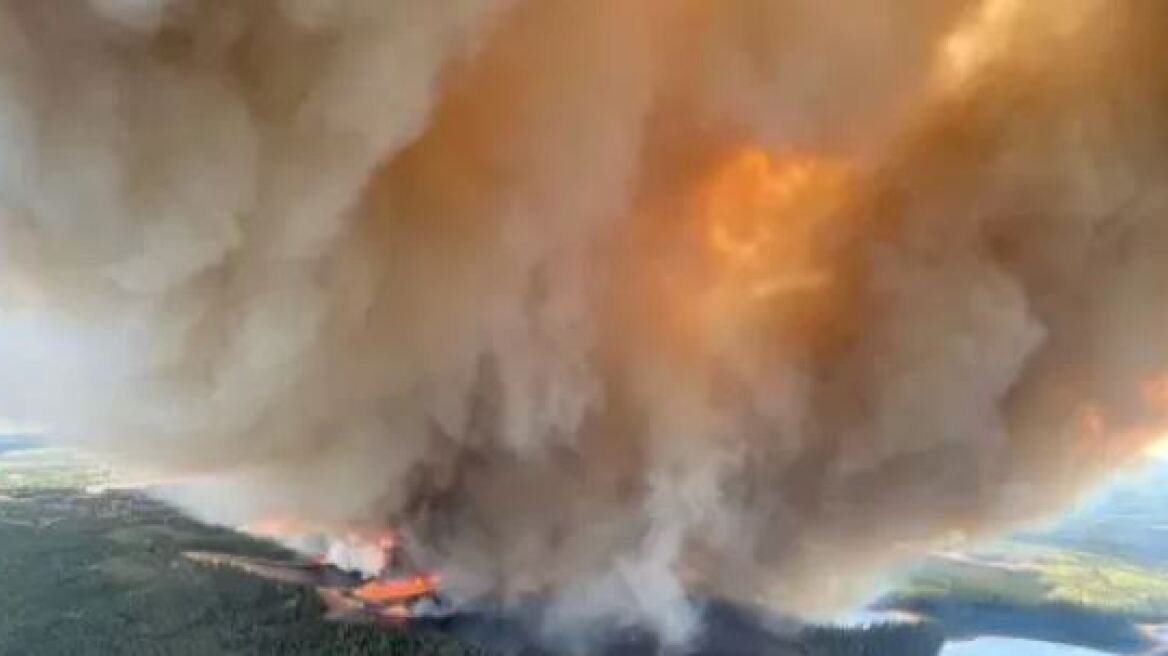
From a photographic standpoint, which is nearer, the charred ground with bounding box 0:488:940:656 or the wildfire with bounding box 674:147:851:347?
the wildfire with bounding box 674:147:851:347

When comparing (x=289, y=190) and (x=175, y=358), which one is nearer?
(x=289, y=190)

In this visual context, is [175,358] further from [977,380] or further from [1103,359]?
[1103,359]

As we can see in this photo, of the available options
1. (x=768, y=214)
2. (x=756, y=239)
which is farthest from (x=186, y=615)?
(x=768, y=214)

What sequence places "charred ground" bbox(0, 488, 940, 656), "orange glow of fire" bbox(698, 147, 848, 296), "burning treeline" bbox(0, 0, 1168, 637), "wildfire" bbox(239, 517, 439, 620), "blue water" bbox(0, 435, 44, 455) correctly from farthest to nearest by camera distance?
"blue water" bbox(0, 435, 44, 455) → "wildfire" bbox(239, 517, 439, 620) → "charred ground" bbox(0, 488, 940, 656) → "orange glow of fire" bbox(698, 147, 848, 296) → "burning treeline" bbox(0, 0, 1168, 637)

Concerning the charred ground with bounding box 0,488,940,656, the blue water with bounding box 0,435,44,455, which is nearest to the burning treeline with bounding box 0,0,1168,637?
the charred ground with bounding box 0,488,940,656

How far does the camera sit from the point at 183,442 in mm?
5648

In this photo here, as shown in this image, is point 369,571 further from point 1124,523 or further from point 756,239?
point 1124,523

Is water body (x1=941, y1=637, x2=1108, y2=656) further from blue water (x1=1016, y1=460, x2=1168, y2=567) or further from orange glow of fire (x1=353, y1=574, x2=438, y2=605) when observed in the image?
orange glow of fire (x1=353, y1=574, x2=438, y2=605)

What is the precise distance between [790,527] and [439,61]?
3583 mm

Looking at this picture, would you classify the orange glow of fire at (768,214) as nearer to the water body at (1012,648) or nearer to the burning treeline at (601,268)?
the burning treeline at (601,268)

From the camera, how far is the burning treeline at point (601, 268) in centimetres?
403

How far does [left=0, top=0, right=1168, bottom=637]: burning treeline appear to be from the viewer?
13.2 feet

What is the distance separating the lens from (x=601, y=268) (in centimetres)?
606

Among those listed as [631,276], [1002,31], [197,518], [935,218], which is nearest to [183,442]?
[197,518]
